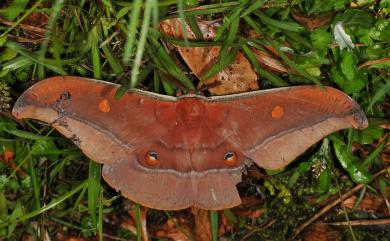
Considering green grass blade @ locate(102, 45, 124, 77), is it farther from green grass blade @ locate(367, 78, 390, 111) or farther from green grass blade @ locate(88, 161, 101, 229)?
green grass blade @ locate(367, 78, 390, 111)

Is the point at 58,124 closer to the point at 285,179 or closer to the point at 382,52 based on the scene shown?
Result: the point at 285,179

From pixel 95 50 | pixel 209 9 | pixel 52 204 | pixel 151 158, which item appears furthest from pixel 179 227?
pixel 209 9

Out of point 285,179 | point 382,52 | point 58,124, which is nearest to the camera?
point 58,124

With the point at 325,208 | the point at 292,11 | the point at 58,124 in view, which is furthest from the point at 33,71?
the point at 325,208

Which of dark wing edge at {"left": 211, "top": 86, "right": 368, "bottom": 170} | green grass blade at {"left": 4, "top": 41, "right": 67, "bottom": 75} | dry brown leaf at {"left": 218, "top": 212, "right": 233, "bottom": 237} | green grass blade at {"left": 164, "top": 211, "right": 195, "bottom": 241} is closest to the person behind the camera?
dark wing edge at {"left": 211, "top": 86, "right": 368, "bottom": 170}

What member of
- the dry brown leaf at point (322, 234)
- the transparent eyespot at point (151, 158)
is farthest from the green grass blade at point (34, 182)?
the dry brown leaf at point (322, 234)

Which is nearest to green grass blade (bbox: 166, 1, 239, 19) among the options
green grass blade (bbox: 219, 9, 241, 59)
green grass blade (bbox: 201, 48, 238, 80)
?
green grass blade (bbox: 219, 9, 241, 59)

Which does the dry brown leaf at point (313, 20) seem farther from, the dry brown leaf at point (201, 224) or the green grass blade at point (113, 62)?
the dry brown leaf at point (201, 224)
